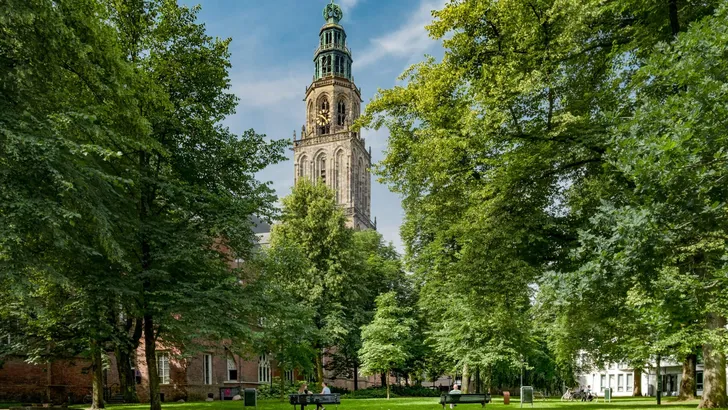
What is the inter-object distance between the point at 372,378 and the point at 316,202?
34128 mm

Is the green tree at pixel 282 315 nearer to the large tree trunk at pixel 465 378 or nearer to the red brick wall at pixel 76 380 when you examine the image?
the red brick wall at pixel 76 380

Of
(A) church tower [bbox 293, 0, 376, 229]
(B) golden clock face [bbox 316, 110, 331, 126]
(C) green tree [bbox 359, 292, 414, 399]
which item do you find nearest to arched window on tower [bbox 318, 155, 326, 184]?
(A) church tower [bbox 293, 0, 376, 229]

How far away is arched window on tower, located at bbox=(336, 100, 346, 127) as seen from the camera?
83.3m

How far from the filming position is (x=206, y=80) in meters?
19.5

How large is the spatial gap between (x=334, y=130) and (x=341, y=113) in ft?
12.1

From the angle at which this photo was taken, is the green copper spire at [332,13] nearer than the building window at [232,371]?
No

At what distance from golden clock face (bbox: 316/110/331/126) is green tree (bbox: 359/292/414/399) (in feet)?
159

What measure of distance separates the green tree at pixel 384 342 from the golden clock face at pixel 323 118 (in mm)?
48603

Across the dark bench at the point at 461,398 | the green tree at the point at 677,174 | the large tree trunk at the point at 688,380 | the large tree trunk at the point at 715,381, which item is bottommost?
the large tree trunk at the point at 688,380

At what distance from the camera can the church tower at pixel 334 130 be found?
80.4m

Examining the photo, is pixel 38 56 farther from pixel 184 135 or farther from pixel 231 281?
pixel 231 281

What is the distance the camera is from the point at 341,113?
3307 inches

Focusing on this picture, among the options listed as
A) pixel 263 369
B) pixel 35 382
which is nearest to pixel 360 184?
pixel 263 369

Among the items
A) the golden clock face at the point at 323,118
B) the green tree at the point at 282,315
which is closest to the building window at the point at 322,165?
the golden clock face at the point at 323,118
